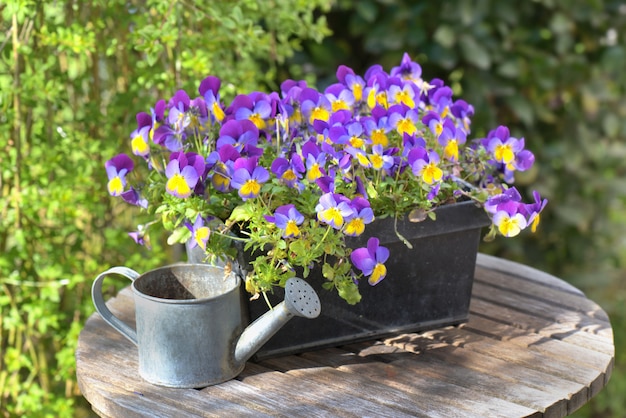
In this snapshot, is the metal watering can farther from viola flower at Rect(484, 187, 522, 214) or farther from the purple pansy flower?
viola flower at Rect(484, 187, 522, 214)

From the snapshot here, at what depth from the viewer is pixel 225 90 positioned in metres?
1.90

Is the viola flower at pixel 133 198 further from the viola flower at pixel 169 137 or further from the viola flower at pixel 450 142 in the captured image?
the viola flower at pixel 450 142

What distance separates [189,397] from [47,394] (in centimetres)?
95

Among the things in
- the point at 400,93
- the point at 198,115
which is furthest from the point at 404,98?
the point at 198,115

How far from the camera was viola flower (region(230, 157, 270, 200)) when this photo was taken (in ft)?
4.27

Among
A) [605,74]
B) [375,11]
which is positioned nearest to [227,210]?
[375,11]

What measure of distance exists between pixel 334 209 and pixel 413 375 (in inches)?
12.4

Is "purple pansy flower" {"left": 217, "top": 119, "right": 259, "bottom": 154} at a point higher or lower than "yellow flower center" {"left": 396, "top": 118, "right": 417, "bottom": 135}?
lower

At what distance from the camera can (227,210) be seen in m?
1.40

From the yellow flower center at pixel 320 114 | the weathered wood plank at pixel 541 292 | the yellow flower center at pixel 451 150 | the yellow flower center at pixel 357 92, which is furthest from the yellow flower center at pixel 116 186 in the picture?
the weathered wood plank at pixel 541 292

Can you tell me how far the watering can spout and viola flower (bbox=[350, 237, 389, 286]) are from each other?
84 millimetres

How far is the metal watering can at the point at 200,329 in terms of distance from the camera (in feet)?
4.22

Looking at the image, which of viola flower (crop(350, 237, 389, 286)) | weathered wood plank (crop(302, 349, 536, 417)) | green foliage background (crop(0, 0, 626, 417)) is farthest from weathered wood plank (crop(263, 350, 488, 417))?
green foliage background (crop(0, 0, 626, 417))

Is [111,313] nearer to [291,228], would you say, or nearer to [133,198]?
[133,198]
